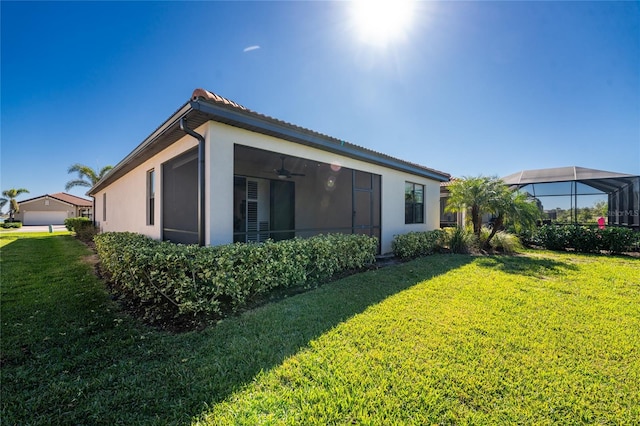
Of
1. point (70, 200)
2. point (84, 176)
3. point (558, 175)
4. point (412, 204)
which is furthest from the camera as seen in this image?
point (70, 200)

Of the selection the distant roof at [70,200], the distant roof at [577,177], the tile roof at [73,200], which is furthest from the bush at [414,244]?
the tile roof at [73,200]

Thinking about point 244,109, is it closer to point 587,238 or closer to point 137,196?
point 137,196

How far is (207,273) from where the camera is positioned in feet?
12.6

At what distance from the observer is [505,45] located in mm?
8031

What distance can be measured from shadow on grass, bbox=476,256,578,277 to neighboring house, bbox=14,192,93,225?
49.5 metres

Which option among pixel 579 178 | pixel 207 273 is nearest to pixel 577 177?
pixel 579 178

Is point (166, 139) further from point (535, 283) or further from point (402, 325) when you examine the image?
point (535, 283)

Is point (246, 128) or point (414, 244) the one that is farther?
point (414, 244)

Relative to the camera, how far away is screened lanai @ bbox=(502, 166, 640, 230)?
12.0m

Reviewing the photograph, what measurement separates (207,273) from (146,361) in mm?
1282

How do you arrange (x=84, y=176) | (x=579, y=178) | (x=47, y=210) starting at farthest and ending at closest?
(x=47, y=210)
(x=84, y=176)
(x=579, y=178)

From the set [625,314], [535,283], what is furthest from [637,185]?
[625,314]

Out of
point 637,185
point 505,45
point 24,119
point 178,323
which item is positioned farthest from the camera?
point 637,185

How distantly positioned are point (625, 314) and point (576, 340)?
168 cm
